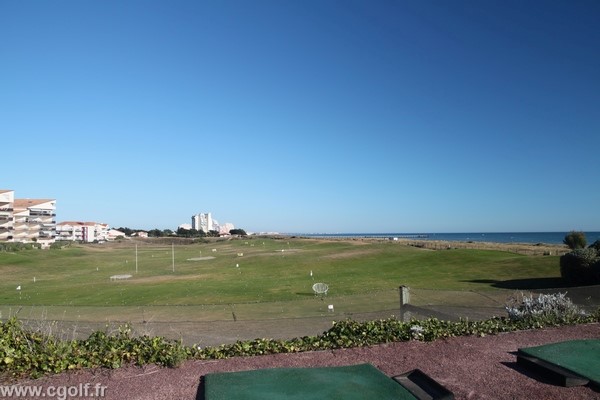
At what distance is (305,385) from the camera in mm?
5785

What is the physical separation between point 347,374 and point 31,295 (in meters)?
28.0

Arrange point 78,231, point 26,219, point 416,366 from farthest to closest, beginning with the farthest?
point 78,231 → point 26,219 → point 416,366

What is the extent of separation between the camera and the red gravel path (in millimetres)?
5836

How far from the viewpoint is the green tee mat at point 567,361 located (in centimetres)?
620

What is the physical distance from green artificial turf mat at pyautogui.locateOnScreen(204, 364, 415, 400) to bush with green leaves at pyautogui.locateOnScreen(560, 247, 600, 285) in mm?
16110

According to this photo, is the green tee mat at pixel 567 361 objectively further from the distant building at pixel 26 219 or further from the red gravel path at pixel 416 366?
the distant building at pixel 26 219

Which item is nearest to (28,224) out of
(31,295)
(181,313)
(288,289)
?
(31,295)

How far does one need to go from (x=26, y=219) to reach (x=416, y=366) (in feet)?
391

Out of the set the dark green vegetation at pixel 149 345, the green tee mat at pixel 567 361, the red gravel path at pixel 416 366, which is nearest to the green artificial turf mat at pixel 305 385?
the red gravel path at pixel 416 366

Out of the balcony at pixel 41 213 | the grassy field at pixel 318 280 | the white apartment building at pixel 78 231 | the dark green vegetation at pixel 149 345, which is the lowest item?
the grassy field at pixel 318 280

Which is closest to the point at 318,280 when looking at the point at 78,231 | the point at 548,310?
the point at 548,310

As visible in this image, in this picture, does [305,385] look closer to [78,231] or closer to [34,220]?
[34,220]

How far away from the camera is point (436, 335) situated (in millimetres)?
8438

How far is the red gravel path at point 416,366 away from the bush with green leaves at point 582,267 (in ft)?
38.5
